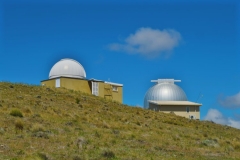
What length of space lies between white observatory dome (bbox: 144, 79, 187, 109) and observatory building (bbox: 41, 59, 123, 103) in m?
11.8

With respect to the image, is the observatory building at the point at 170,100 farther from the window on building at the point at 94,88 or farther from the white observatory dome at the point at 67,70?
the white observatory dome at the point at 67,70

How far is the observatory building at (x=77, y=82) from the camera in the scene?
40.7 meters

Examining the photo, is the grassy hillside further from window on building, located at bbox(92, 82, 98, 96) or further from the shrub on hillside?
window on building, located at bbox(92, 82, 98, 96)

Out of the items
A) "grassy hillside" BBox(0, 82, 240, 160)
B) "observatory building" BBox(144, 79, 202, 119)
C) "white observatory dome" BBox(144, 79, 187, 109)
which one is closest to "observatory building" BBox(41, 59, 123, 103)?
"observatory building" BBox(144, 79, 202, 119)

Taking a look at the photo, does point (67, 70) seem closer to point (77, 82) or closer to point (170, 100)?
point (77, 82)

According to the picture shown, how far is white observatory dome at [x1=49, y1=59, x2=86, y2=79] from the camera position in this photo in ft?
142

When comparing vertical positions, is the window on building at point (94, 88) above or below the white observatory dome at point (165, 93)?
below

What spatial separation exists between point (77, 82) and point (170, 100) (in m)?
18.1

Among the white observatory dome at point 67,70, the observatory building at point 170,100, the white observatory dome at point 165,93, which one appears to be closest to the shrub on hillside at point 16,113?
the white observatory dome at point 67,70

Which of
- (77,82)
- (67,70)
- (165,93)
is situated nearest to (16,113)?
(77,82)

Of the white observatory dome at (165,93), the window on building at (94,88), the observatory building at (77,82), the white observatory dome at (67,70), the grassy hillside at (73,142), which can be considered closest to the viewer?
the grassy hillside at (73,142)

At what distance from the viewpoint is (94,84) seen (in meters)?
41.8

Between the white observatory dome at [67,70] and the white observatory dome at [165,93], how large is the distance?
1489cm

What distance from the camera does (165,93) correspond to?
54.6 metres
